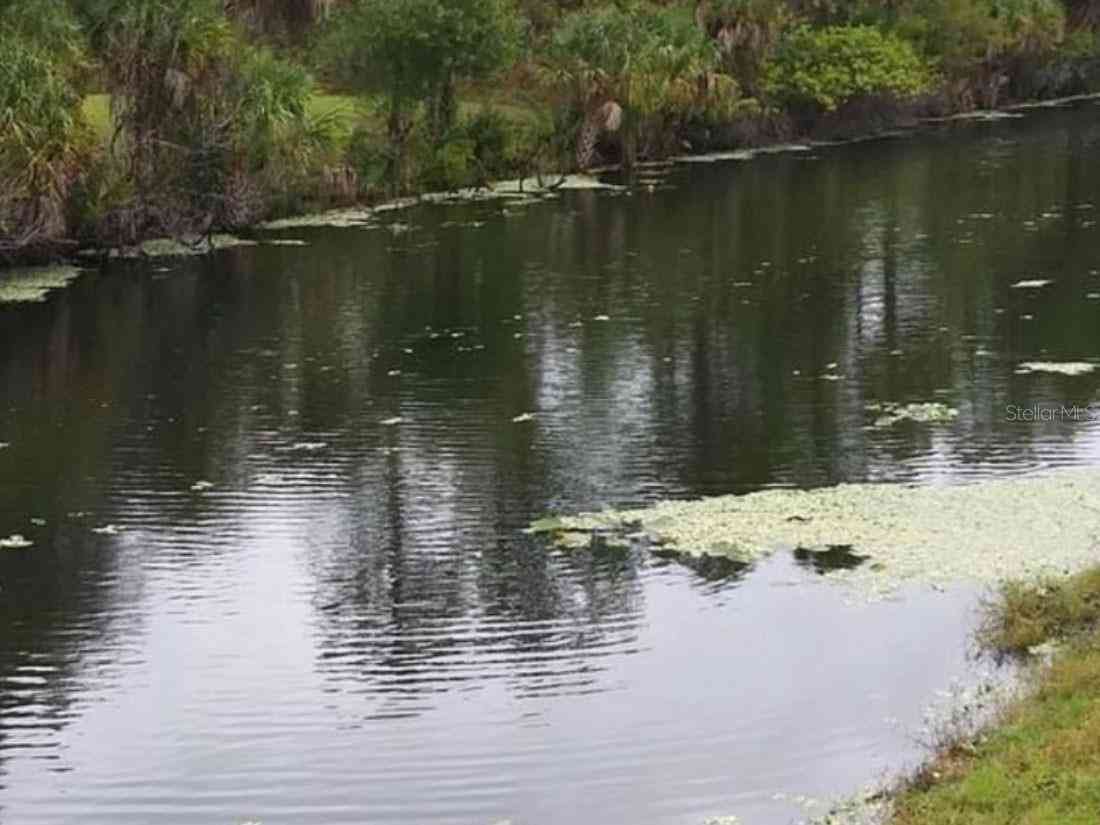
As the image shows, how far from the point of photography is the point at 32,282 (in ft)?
131

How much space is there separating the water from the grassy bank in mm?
1038

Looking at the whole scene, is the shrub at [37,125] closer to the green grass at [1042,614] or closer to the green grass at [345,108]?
the green grass at [345,108]

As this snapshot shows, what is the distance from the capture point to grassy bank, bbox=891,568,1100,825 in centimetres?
1146

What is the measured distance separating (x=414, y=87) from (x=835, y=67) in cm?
1961

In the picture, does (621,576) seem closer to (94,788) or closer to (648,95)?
(94,788)

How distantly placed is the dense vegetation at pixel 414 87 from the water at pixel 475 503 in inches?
101

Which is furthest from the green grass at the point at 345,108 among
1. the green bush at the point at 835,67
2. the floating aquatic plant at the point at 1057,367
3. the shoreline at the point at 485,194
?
the floating aquatic plant at the point at 1057,367

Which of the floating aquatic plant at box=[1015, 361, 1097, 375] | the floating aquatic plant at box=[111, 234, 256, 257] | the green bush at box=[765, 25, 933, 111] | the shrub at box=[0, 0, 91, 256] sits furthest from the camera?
the green bush at box=[765, 25, 933, 111]

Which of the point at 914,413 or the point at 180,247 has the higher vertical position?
the point at 180,247

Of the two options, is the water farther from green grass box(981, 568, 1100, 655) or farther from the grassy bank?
the grassy bank

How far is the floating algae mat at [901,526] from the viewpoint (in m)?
19.1

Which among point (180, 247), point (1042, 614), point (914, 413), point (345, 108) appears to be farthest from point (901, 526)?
point (345, 108)

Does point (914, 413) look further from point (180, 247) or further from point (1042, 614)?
point (180, 247)

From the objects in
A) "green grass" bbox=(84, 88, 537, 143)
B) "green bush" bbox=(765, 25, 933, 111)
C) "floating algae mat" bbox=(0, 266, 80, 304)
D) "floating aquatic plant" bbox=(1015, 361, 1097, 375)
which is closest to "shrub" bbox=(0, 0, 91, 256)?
"floating algae mat" bbox=(0, 266, 80, 304)
